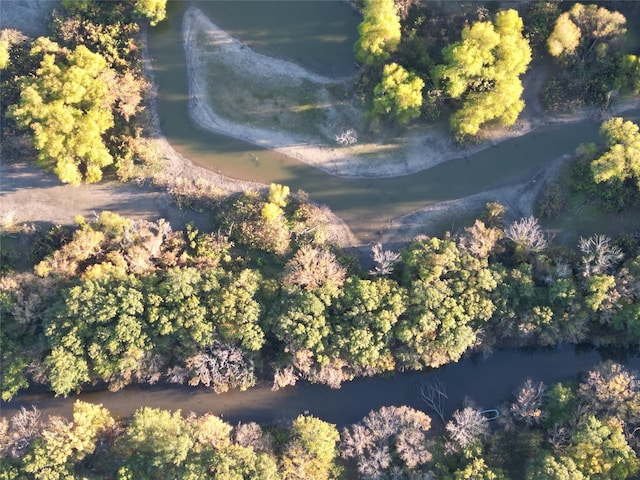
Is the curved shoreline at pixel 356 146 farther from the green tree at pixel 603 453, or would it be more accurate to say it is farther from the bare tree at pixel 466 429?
the green tree at pixel 603 453

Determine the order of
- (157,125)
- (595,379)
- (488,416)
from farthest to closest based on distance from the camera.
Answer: (157,125)
(488,416)
(595,379)

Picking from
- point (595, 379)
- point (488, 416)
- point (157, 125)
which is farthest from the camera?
point (157, 125)

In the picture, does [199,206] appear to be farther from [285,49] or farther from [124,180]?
[285,49]

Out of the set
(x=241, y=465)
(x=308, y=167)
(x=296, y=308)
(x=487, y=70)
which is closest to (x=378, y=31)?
(x=487, y=70)

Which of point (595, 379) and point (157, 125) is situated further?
point (157, 125)

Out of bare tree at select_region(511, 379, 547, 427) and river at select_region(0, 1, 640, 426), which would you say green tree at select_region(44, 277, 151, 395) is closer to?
river at select_region(0, 1, 640, 426)

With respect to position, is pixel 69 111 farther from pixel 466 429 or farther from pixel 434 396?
pixel 466 429

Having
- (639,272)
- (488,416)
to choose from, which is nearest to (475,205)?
(639,272)
